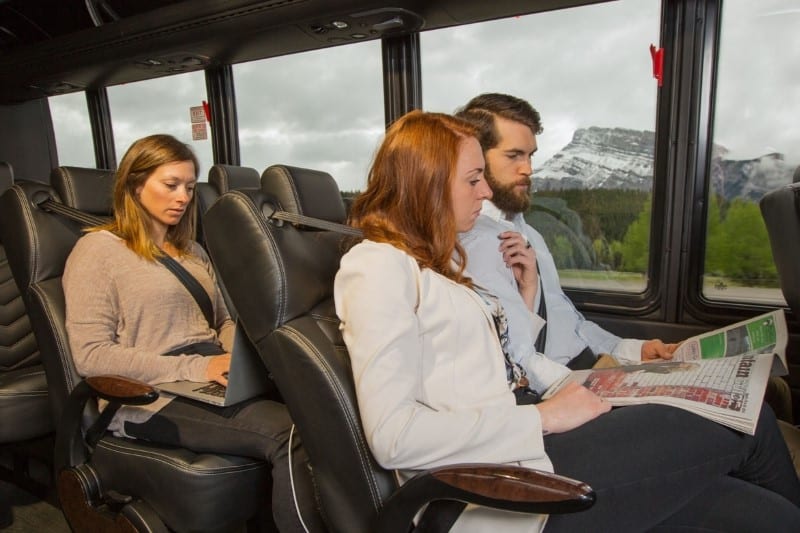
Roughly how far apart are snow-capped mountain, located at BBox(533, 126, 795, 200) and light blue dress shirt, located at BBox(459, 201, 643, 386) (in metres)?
0.91

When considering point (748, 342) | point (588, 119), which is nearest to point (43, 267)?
point (748, 342)

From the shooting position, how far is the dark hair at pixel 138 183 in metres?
1.67

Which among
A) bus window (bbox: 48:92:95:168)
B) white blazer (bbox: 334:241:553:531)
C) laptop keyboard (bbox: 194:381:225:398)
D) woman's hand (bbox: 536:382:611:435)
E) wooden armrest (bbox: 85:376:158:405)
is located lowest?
laptop keyboard (bbox: 194:381:225:398)

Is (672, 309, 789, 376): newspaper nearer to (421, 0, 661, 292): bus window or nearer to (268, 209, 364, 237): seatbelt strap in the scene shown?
(268, 209, 364, 237): seatbelt strap

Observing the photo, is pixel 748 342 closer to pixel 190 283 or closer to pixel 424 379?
pixel 424 379

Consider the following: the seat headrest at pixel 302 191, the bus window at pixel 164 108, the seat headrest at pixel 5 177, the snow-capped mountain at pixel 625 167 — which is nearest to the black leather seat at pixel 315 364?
the seat headrest at pixel 302 191

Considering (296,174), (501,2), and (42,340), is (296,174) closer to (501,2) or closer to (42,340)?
(42,340)

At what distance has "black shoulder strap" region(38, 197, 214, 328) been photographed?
160cm

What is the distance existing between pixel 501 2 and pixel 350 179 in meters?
1.39

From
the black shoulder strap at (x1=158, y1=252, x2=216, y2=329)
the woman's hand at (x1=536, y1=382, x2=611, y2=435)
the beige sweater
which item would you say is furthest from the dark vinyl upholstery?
the woman's hand at (x1=536, y1=382, x2=611, y2=435)

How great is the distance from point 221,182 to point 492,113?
153 cm

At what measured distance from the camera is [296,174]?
4.54 ft

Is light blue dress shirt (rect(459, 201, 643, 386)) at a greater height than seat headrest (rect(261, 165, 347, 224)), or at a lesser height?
lesser

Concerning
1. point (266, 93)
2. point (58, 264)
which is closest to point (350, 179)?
point (266, 93)
